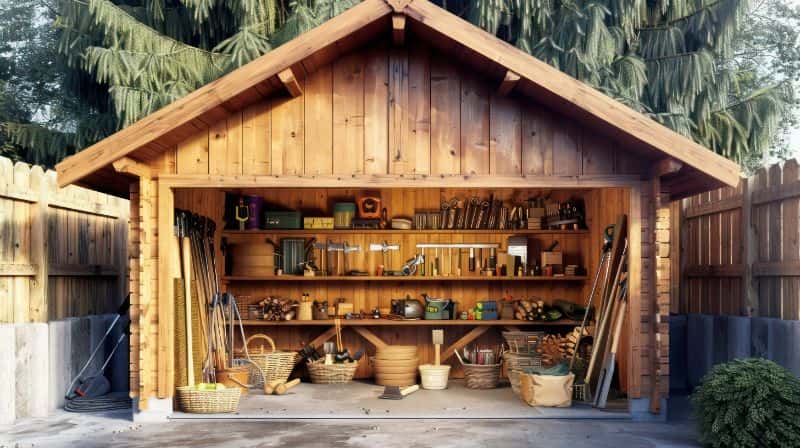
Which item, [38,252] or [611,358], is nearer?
[611,358]

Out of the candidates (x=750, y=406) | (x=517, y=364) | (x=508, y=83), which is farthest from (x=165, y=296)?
(x=750, y=406)

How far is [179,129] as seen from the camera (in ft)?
24.9

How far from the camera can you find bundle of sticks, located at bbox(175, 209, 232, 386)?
28.7 ft

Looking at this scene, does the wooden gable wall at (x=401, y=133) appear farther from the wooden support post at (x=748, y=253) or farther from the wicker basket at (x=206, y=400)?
the wicker basket at (x=206, y=400)

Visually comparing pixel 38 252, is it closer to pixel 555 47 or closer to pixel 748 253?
pixel 748 253

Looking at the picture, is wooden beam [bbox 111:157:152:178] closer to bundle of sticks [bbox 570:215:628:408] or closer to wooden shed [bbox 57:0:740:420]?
wooden shed [bbox 57:0:740:420]

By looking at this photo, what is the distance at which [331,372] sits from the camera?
10.3 metres

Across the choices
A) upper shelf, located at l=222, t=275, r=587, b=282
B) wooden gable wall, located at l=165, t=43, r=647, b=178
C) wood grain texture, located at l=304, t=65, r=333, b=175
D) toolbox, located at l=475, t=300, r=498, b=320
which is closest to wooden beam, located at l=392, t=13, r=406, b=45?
wooden gable wall, located at l=165, t=43, r=647, b=178

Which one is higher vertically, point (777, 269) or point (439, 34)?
point (439, 34)

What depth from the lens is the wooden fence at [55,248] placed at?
8078 millimetres

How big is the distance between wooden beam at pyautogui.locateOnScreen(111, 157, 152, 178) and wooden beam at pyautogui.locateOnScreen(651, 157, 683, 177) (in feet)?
15.9

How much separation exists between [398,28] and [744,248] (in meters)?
4.00

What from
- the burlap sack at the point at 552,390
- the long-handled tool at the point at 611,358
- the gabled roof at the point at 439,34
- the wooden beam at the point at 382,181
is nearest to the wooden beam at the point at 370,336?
the burlap sack at the point at 552,390

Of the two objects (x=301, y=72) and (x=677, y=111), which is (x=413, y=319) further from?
(x=677, y=111)
